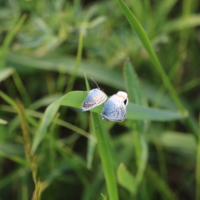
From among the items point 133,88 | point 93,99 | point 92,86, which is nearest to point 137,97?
point 133,88

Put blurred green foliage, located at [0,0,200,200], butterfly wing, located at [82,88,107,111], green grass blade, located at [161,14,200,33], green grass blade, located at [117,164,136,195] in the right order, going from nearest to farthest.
A: butterfly wing, located at [82,88,107,111], green grass blade, located at [117,164,136,195], blurred green foliage, located at [0,0,200,200], green grass blade, located at [161,14,200,33]

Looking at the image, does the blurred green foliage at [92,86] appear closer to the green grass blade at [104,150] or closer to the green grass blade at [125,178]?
the green grass blade at [125,178]

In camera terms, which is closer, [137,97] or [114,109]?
[114,109]

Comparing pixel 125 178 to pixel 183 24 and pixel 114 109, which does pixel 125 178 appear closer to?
pixel 114 109

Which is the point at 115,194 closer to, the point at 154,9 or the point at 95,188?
the point at 95,188

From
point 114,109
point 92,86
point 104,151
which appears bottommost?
point 92,86

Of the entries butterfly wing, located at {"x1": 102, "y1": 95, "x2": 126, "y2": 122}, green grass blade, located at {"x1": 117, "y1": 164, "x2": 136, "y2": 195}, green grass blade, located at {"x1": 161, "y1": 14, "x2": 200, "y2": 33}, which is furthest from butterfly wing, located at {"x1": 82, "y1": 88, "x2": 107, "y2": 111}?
green grass blade, located at {"x1": 161, "y1": 14, "x2": 200, "y2": 33}

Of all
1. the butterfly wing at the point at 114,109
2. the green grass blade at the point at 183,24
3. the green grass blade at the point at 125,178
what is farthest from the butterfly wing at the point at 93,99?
the green grass blade at the point at 183,24

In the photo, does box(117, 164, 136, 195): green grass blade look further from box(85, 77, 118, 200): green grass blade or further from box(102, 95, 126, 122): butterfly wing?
box(102, 95, 126, 122): butterfly wing

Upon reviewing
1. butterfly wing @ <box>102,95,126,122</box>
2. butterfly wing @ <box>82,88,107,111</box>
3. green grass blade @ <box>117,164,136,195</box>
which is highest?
butterfly wing @ <box>82,88,107,111</box>
